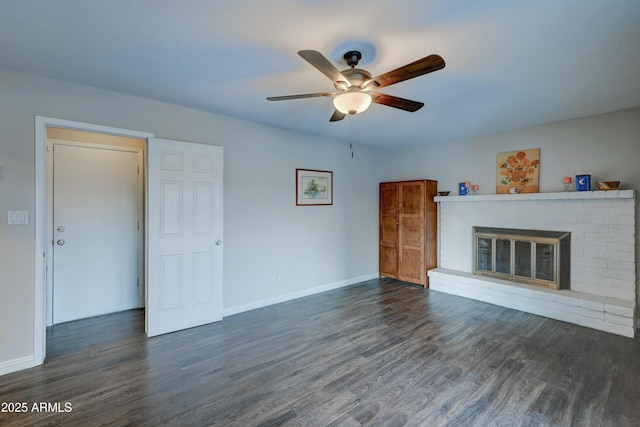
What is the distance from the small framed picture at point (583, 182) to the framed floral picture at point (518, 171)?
0.48 meters

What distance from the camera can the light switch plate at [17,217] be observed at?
2.39m

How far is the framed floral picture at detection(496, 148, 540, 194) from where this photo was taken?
400cm

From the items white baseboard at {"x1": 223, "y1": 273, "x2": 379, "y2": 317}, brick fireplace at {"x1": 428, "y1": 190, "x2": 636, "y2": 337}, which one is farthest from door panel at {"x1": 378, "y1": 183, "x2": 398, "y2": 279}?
brick fireplace at {"x1": 428, "y1": 190, "x2": 636, "y2": 337}

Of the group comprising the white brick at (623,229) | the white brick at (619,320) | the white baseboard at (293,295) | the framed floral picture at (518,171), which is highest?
the framed floral picture at (518,171)

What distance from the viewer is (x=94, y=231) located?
3568 millimetres

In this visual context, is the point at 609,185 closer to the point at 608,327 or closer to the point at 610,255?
the point at 610,255

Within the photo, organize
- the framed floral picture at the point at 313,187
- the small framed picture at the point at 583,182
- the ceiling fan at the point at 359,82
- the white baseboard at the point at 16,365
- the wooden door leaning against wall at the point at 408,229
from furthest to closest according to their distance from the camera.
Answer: the wooden door leaning against wall at the point at 408,229 < the framed floral picture at the point at 313,187 < the small framed picture at the point at 583,182 < the white baseboard at the point at 16,365 < the ceiling fan at the point at 359,82

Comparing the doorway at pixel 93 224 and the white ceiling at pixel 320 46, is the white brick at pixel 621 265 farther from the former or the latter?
the doorway at pixel 93 224

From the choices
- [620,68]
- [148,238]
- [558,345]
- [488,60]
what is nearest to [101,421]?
→ [148,238]

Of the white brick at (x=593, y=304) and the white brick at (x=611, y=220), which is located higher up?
the white brick at (x=611, y=220)

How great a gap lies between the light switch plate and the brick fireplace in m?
5.05

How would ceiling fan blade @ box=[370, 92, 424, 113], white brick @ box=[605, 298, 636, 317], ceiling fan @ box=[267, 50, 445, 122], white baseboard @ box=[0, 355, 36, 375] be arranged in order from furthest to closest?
white brick @ box=[605, 298, 636, 317], white baseboard @ box=[0, 355, 36, 375], ceiling fan blade @ box=[370, 92, 424, 113], ceiling fan @ box=[267, 50, 445, 122]

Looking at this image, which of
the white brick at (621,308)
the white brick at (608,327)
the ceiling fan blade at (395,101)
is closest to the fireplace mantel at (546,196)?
the white brick at (621,308)

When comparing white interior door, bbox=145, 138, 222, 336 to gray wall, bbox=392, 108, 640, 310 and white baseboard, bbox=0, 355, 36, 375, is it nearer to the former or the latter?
white baseboard, bbox=0, 355, 36, 375
